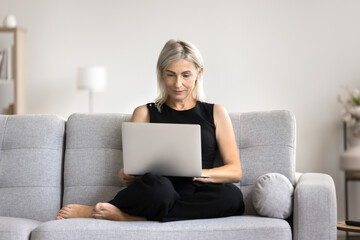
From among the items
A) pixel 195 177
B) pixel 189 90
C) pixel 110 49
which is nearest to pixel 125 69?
pixel 110 49

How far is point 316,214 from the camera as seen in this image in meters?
2.08

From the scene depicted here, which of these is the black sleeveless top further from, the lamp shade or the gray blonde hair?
the lamp shade

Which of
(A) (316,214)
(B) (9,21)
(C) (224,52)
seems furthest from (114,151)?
(B) (9,21)

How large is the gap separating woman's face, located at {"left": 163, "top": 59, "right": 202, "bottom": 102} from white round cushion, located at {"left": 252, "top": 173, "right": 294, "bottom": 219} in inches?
23.1

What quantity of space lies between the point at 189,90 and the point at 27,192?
35.7 inches

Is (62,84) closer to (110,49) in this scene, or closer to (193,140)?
(110,49)

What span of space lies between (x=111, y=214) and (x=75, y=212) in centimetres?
23

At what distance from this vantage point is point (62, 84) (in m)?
4.89

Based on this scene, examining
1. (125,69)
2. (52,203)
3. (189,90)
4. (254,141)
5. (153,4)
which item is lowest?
(52,203)

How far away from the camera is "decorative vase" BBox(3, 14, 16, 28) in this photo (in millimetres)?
4652

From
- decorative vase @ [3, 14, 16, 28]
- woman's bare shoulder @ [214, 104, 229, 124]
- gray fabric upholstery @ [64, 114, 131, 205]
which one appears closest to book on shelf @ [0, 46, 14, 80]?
decorative vase @ [3, 14, 16, 28]

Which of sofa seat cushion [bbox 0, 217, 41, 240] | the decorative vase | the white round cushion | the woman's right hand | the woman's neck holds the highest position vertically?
the decorative vase

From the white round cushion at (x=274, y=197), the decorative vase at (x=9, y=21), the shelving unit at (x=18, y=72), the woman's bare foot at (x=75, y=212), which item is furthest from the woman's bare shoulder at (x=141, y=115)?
the decorative vase at (x=9, y=21)

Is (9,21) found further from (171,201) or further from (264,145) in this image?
(171,201)
